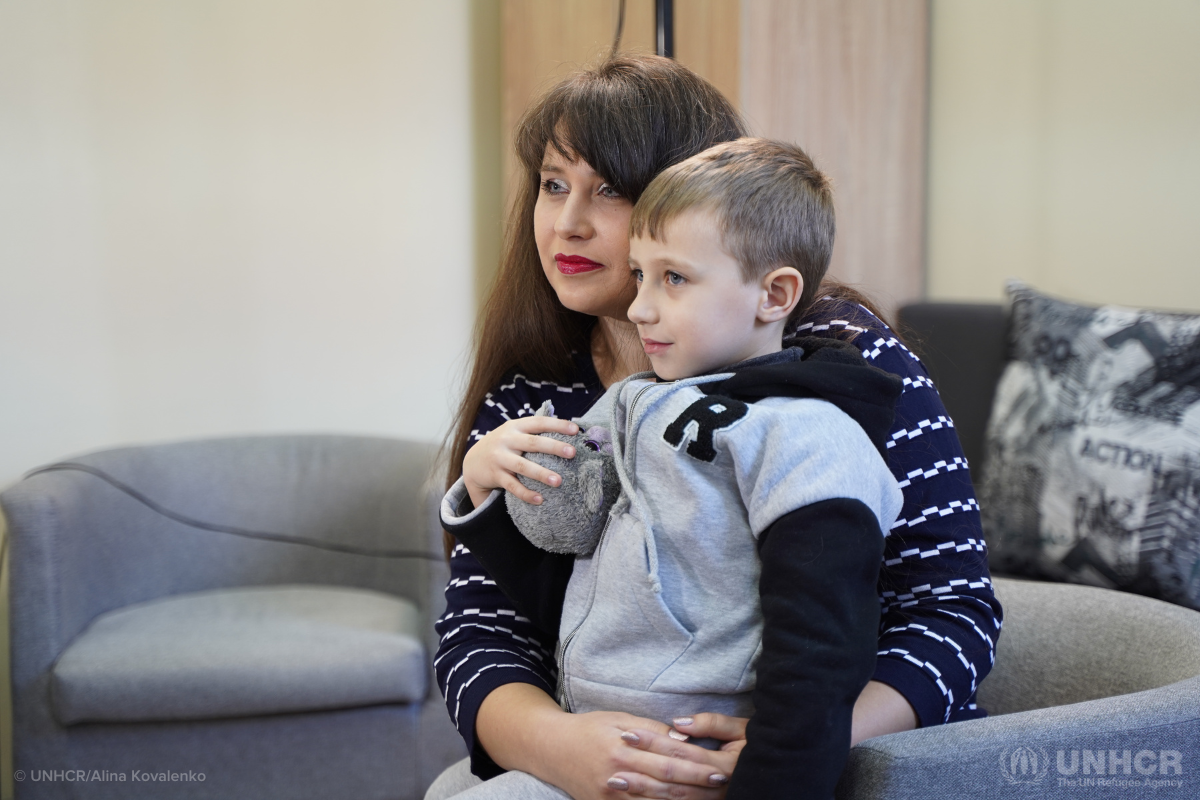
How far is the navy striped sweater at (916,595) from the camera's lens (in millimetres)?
907

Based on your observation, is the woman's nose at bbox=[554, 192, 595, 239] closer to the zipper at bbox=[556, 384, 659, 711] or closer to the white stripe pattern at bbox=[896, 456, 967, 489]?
the zipper at bbox=[556, 384, 659, 711]

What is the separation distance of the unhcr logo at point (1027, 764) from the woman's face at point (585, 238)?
0.62 meters

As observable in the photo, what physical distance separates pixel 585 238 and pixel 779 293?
12.2 inches

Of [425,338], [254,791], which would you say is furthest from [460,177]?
[254,791]

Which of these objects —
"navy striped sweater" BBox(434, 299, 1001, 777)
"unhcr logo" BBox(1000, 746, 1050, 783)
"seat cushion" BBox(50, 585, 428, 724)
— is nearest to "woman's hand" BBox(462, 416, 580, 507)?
"navy striped sweater" BBox(434, 299, 1001, 777)

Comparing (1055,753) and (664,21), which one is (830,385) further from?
(664,21)

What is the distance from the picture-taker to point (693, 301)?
0.84 m

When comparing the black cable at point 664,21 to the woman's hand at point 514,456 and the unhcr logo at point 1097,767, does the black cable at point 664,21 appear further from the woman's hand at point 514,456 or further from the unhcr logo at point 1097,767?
the unhcr logo at point 1097,767

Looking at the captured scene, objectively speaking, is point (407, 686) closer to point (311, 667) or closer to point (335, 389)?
point (311, 667)

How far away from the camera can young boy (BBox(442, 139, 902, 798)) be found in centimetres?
72

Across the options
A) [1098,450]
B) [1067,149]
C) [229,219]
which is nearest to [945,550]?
[1098,450]

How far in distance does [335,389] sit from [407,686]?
1.09 meters

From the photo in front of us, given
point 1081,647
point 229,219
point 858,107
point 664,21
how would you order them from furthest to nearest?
1. point 229,219
2. point 858,107
3. point 664,21
4. point 1081,647

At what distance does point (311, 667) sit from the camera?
6.17ft
